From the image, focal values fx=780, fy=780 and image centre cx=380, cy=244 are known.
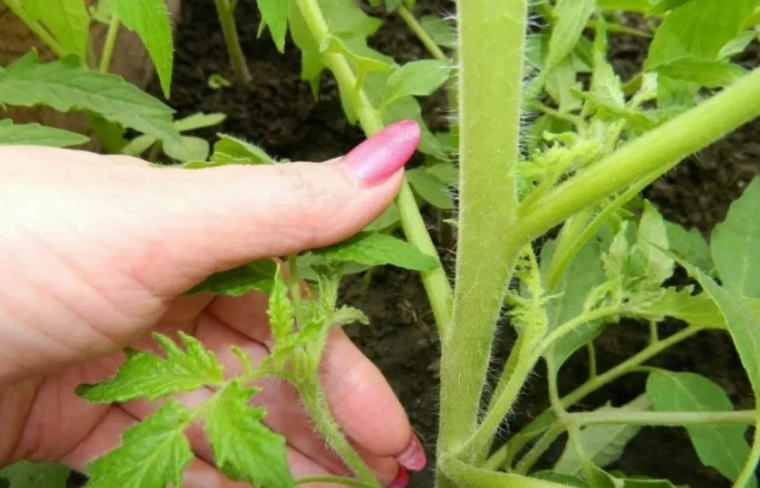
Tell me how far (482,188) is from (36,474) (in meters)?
0.77

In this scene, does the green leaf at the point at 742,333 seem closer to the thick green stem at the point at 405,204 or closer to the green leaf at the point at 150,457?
the thick green stem at the point at 405,204

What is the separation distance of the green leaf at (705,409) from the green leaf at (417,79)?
1.44 feet

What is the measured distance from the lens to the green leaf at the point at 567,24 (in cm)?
70

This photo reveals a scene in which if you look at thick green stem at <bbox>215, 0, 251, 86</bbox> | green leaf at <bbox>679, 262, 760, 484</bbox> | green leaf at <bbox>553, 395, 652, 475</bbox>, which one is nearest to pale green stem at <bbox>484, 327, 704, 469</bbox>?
green leaf at <bbox>553, 395, 652, 475</bbox>

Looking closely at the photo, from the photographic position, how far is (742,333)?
569mm

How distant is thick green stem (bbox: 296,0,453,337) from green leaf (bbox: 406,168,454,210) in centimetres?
28

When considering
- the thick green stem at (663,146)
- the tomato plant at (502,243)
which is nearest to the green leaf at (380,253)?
the tomato plant at (502,243)

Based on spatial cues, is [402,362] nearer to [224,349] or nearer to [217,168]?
[224,349]

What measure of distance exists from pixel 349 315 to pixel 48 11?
0.49 m

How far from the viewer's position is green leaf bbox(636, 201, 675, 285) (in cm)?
76

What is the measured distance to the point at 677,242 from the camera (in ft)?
3.41

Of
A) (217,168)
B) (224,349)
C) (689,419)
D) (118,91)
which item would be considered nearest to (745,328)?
(689,419)

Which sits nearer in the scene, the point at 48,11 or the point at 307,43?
the point at 48,11

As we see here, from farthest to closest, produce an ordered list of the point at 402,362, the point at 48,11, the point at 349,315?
1. the point at 402,362
2. the point at 48,11
3. the point at 349,315
